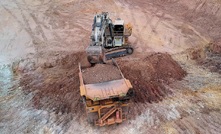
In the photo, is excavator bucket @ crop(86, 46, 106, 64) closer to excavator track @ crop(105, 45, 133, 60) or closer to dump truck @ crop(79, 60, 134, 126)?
dump truck @ crop(79, 60, 134, 126)

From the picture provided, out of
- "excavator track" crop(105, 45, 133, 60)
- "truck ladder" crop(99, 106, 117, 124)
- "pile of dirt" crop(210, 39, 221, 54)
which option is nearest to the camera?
"truck ladder" crop(99, 106, 117, 124)

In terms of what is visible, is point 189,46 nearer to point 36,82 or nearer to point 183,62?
point 183,62

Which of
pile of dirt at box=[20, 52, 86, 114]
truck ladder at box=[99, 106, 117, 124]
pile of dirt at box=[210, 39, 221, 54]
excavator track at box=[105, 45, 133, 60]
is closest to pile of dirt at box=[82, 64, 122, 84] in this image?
truck ladder at box=[99, 106, 117, 124]

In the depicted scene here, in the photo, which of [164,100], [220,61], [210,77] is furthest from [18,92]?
[220,61]

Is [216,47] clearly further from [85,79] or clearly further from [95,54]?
[85,79]

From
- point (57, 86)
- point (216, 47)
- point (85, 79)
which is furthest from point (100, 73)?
point (216, 47)
